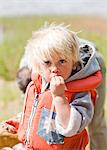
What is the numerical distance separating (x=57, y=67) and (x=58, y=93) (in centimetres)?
16

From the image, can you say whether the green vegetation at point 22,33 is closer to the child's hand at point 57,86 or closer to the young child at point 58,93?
the young child at point 58,93

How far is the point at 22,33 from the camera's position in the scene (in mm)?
10547

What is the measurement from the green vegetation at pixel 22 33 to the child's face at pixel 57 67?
4907 millimetres

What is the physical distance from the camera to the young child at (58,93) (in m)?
3.18

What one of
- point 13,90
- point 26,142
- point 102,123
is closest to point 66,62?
point 26,142

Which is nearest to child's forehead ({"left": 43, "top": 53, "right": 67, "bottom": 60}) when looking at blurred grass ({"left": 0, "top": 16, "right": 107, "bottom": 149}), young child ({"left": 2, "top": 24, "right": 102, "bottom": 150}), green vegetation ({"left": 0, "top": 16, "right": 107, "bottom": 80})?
young child ({"left": 2, "top": 24, "right": 102, "bottom": 150})

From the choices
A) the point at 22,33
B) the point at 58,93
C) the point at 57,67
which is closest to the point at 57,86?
the point at 58,93

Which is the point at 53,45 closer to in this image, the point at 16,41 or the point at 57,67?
the point at 57,67

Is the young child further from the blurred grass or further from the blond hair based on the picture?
the blurred grass

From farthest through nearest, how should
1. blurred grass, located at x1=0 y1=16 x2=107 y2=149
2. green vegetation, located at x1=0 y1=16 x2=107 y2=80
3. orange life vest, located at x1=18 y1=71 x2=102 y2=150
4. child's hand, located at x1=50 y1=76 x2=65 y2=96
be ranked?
green vegetation, located at x1=0 y1=16 x2=107 y2=80 → blurred grass, located at x1=0 y1=16 x2=107 y2=149 → orange life vest, located at x1=18 y1=71 x2=102 y2=150 → child's hand, located at x1=50 y1=76 x2=65 y2=96

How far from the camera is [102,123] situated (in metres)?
4.25

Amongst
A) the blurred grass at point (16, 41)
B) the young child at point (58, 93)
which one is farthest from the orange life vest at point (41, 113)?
the blurred grass at point (16, 41)

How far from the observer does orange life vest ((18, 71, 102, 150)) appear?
3316 millimetres

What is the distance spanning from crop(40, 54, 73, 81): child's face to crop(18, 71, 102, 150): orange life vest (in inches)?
3.6
